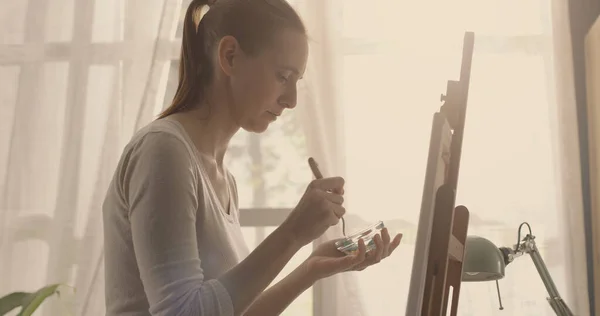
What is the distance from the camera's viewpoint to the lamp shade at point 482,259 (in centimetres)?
137

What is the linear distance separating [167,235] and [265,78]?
30 centimetres

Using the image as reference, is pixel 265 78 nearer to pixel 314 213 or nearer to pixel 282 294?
pixel 314 213

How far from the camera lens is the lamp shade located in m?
1.37

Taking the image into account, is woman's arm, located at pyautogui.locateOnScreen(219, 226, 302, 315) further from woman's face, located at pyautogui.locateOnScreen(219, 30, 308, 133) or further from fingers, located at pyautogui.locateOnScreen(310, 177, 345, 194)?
woman's face, located at pyautogui.locateOnScreen(219, 30, 308, 133)

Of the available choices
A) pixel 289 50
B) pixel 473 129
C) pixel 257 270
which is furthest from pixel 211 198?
pixel 473 129

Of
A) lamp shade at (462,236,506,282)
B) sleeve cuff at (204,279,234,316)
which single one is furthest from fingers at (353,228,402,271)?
lamp shade at (462,236,506,282)

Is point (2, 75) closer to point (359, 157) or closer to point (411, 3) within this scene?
point (359, 157)

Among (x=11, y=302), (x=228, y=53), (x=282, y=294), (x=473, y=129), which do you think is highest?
(x=228, y=53)

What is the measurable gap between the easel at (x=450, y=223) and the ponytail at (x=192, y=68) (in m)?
0.37

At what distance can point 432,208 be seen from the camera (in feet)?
2.88

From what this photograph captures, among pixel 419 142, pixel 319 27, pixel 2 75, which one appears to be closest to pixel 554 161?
pixel 419 142

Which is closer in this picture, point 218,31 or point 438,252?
point 438,252

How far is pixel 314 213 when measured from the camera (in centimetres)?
95

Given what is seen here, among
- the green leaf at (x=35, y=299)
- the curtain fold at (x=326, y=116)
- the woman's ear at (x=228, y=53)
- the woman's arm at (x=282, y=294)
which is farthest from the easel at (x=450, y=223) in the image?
the green leaf at (x=35, y=299)
